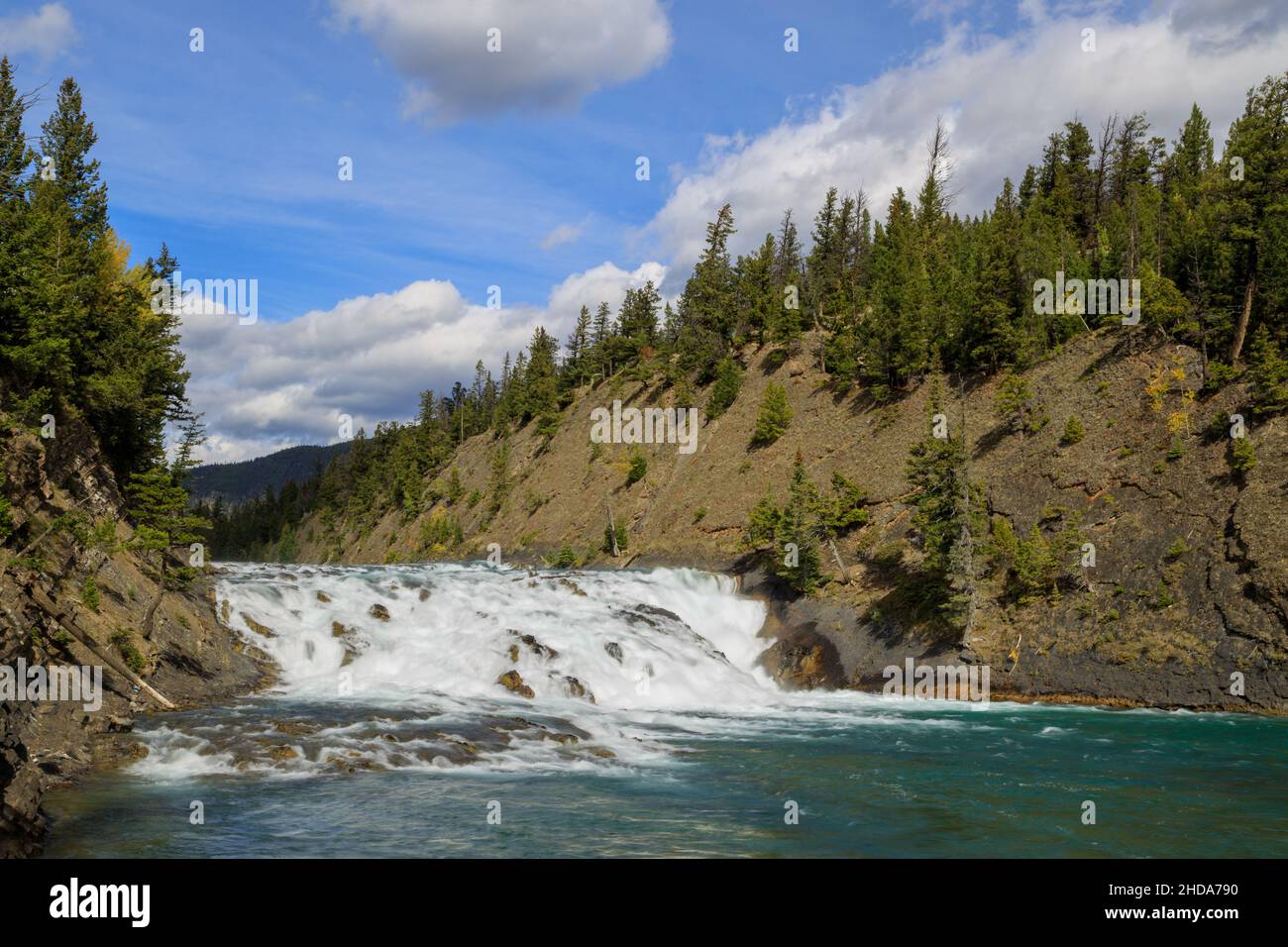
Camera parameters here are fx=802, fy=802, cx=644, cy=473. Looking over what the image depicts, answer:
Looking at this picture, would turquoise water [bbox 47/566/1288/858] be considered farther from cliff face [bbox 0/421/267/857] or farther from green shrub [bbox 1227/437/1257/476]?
green shrub [bbox 1227/437/1257/476]

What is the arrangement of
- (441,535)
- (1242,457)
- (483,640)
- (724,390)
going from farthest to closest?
(441,535) < (724,390) < (1242,457) < (483,640)

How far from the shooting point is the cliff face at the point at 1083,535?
3031 centimetres

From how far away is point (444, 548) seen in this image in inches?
3268

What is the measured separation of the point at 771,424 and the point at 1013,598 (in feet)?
84.5

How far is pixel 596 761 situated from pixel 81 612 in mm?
15427

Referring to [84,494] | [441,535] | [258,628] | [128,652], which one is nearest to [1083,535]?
[258,628]

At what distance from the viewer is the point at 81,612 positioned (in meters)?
22.9

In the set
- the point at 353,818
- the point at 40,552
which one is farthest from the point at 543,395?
the point at 353,818

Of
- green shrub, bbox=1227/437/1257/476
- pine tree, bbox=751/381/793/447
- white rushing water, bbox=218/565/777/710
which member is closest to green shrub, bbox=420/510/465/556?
pine tree, bbox=751/381/793/447

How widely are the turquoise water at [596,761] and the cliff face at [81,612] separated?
139 centimetres

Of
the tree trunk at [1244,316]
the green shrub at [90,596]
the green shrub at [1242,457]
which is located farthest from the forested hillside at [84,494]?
the tree trunk at [1244,316]

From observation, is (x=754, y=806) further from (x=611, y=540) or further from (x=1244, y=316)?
(x=611, y=540)

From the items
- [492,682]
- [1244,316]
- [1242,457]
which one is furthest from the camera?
[1244,316]
